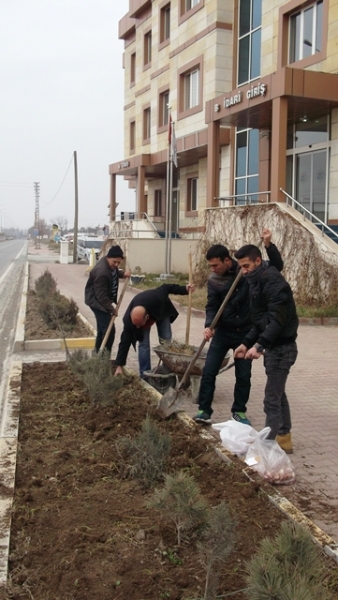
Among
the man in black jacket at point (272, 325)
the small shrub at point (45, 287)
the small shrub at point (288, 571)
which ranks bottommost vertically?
the small shrub at point (288, 571)

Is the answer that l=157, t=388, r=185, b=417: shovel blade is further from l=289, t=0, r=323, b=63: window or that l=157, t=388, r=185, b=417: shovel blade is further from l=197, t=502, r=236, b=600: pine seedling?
l=289, t=0, r=323, b=63: window

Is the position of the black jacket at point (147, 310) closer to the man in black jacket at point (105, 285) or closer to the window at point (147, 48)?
the man in black jacket at point (105, 285)

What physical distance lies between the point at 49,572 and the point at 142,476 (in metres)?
1.25

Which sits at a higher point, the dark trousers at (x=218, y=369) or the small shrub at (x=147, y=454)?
the dark trousers at (x=218, y=369)

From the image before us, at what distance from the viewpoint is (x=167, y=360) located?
6.48 m

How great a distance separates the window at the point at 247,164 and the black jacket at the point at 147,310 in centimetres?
1398

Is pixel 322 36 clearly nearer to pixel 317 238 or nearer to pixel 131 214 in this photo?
pixel 317 238

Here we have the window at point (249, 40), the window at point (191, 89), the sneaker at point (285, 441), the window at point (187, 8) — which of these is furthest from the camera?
the window at point (191, 89)

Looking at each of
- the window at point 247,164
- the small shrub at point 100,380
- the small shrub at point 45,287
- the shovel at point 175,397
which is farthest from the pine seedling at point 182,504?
the window at point 247,164

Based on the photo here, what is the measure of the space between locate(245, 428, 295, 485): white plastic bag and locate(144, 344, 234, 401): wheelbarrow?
1868 millimetres

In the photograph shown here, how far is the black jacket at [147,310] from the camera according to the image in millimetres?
6422

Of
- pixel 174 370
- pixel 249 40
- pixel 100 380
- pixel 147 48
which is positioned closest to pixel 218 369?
pixel 174 370

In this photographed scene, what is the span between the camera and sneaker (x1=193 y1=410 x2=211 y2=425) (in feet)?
17.9

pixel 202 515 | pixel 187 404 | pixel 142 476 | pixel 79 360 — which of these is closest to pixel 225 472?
pixel 142 476
